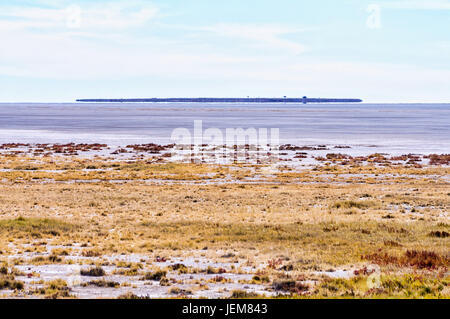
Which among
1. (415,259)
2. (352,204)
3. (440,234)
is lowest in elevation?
(352,204)

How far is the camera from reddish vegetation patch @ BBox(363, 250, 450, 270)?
16094mm

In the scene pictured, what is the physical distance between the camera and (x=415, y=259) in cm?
1661

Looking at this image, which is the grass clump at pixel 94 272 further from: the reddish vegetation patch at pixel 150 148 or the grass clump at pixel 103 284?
the reddish vegetation patch at pixel 150 148

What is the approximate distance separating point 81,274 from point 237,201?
18335mm

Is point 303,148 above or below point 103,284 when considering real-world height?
above

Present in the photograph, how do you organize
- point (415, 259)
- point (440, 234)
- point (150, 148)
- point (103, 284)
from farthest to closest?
1. point (150, 148)
2. point (440, 234)
3. point (415, 259)
4. point (103, 284)

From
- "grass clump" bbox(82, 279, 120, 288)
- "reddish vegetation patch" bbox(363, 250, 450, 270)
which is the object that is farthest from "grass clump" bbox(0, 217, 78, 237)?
"reddish vegetation patch" bbox(363, 250, 450, 270)

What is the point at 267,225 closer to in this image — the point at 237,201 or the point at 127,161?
the point at 237,201

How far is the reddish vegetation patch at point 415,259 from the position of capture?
52.8 feet

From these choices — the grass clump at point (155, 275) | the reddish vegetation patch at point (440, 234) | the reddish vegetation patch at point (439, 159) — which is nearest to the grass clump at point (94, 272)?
the grass clump at point (155, 275)

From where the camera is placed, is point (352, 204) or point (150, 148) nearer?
point (352, 204)

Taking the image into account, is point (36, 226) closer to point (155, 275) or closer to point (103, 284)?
point (155, 275)

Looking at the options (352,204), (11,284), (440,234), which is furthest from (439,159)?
(11,284)
